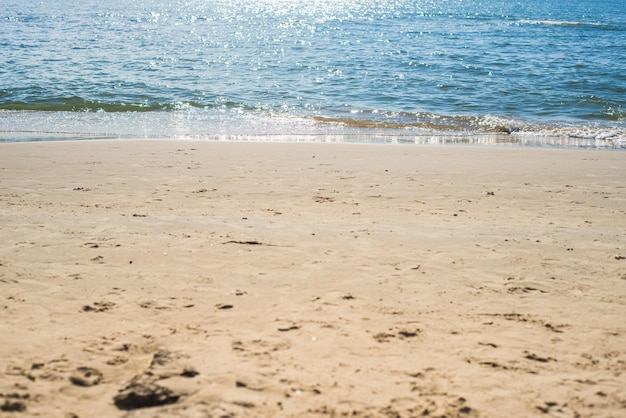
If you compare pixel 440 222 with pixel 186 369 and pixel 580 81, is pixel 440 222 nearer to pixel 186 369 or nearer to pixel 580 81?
pixel 186 369

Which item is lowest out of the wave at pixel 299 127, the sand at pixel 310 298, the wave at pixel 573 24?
the sand at pixel 310 298

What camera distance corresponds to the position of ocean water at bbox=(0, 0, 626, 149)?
12.8m

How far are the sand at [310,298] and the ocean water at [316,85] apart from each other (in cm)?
554

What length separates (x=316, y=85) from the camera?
1794 cm

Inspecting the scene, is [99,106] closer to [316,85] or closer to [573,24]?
[316,85]

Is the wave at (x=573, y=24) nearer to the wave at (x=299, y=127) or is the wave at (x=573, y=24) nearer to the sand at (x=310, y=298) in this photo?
the wave at (x=299, y=127)

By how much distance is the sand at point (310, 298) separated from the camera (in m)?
2.73

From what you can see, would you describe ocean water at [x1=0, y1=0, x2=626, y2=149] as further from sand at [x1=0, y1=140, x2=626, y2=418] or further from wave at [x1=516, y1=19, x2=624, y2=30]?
sand at [x1=0, y1=140, x2=626, y2=418]

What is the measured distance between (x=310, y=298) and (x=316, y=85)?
14.8 metres

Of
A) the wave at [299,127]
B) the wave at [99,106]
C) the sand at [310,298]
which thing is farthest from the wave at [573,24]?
the sand at [310,298]

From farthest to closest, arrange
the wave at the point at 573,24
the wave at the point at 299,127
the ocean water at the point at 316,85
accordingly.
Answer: the wave at the point at 573,24
the ocean water at the point at 316,85
the wave at the point at 299,127

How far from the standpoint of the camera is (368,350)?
3.12 meters

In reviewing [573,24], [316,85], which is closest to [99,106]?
[316,85]

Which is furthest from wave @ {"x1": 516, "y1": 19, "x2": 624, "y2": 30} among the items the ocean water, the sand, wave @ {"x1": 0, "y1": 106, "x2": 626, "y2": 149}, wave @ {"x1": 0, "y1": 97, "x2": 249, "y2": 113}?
the sand
